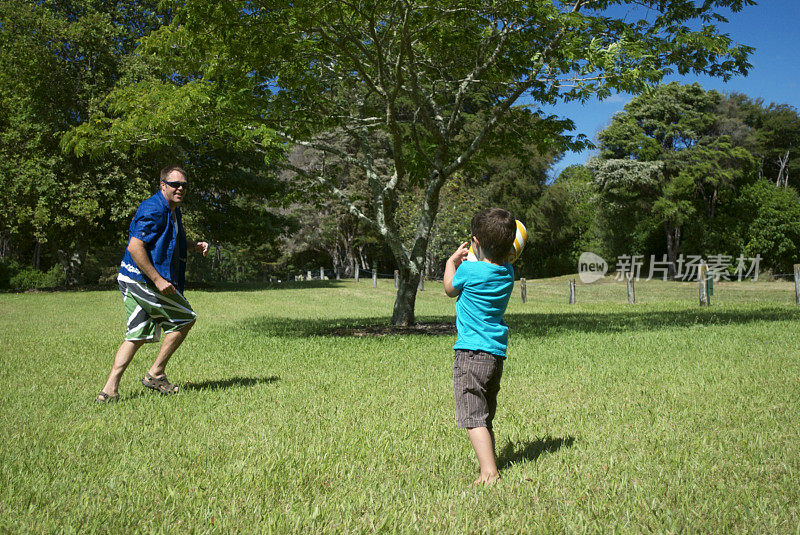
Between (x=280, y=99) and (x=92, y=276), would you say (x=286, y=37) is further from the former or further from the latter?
(x=92, y=276)

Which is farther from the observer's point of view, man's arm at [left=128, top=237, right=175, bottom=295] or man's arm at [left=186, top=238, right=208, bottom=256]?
man's arm at [left=186, top=238, right=208, bottom=256]

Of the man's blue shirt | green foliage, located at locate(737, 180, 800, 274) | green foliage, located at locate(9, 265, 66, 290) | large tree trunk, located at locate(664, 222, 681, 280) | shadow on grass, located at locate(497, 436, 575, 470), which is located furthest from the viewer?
large tree trunk, located at locate(664, 222, 681, 280)

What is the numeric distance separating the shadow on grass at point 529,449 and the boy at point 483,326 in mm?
505

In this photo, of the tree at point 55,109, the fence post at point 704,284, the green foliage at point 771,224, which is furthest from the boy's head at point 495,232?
the green foliage at point 771,224

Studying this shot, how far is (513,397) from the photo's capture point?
5598 millimetres

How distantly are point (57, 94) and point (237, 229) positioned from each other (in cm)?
976

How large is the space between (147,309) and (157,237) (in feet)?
2.15

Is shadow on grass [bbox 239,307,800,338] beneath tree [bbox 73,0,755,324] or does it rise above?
beneath

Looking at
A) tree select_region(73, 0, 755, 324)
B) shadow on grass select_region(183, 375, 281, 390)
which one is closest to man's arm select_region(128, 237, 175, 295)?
shadow on grass select_region(183, 375, 281, 390)

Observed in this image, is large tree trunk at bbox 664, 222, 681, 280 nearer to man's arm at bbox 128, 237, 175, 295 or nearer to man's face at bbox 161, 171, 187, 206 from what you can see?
man's face at bbox 161, 171, 187, 206

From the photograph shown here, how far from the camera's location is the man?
508 centimetres

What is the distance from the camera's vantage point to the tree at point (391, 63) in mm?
9078

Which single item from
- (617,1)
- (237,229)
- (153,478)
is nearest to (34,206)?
(237,229)

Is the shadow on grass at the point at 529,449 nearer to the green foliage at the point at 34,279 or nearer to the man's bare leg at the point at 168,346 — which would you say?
the man's bare leg at the point at 168,346
